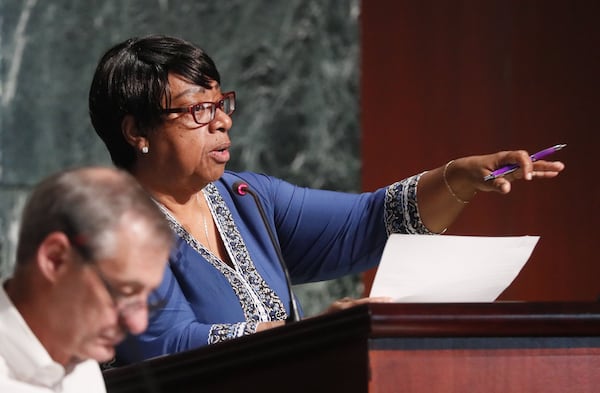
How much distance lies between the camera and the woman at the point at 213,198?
246cm

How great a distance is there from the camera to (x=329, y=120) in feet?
12.5

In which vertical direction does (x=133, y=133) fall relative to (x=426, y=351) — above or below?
above

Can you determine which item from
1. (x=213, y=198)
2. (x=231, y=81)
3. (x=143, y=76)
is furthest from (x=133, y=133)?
(x=231, y=81)

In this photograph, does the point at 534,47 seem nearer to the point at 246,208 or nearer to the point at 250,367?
the point at 246,208

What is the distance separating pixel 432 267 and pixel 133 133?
868mm

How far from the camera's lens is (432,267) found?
1965 mm

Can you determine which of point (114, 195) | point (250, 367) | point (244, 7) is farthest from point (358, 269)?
point (114, 195)

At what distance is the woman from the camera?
246 cm

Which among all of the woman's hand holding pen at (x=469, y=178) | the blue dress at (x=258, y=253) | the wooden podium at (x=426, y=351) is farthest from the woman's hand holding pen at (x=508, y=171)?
the wooden podium at (x=426, y=351)

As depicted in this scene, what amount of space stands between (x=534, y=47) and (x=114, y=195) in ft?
10.2

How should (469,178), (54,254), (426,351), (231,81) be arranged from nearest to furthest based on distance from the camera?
1. (54,254)
2. (426,351)
3. (469,178)
4. (231,81)

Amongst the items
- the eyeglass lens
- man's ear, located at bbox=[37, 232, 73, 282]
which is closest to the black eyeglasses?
the eyeglass lens

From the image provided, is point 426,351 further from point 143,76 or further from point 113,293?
point 143,76

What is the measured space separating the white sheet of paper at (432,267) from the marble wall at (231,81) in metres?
1.74
